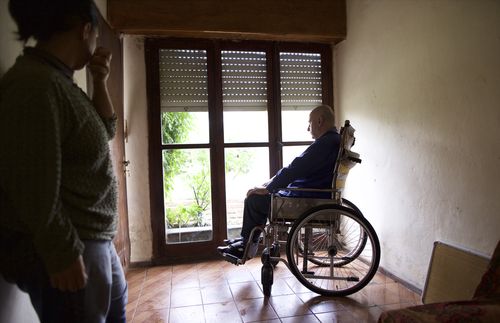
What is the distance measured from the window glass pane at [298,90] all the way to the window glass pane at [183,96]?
0.74 metres

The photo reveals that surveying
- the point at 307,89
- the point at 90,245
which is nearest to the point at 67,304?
the point at 90,245

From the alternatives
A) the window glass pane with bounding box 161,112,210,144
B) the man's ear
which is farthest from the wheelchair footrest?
the man's ear

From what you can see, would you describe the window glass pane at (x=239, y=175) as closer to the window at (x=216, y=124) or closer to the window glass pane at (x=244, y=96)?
the window at (x=216, y=124)

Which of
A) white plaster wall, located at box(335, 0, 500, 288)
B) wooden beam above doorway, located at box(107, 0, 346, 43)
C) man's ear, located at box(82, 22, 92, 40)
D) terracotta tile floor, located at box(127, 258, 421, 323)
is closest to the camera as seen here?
man's ear, located at box(82, 22, 92, 40)

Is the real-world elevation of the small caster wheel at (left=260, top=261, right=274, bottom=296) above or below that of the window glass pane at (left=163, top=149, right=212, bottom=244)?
below

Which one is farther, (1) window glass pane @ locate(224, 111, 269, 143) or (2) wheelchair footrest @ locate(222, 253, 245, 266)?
(1) window glass pane @ locate(224, 111, 269, 143)

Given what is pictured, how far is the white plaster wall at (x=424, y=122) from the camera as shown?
1556 millimetres

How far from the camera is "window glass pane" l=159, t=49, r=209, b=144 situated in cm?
271

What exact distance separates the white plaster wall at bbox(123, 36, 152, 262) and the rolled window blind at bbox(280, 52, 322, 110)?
1259mm

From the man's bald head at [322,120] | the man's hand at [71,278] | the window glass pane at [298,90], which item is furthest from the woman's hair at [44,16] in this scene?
the window glass pane at [298,90]

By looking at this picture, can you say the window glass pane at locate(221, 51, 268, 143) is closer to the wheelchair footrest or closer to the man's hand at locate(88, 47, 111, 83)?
the wheelchair footrest

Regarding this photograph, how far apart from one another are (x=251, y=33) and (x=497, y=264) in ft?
7.44

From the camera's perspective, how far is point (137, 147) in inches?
105

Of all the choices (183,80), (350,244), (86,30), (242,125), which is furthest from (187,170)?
(86,30)
